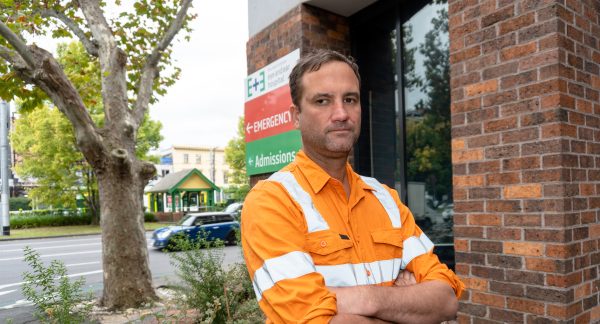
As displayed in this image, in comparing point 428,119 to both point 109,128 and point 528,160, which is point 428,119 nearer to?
point 528,160

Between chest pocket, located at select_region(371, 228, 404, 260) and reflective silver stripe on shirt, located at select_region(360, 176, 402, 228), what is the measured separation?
0.21 feet

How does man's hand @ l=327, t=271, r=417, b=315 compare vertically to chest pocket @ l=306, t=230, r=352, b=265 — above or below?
below

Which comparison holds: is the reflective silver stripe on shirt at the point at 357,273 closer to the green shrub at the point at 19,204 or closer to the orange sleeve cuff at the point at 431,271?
the orange sleeve cuff at the point at 431,271

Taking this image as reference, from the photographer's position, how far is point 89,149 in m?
7.49

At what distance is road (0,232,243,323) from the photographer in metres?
10.1

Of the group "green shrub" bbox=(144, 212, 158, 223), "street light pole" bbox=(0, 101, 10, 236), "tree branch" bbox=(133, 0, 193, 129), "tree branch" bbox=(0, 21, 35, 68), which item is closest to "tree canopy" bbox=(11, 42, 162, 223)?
"street light pole" bbox=(0, 101, 10, 236)

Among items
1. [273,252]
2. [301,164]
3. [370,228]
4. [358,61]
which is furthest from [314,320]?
[358,61]

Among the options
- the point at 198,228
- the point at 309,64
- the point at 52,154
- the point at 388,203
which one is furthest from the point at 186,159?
the point at 309,64

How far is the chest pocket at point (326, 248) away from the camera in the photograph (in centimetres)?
175

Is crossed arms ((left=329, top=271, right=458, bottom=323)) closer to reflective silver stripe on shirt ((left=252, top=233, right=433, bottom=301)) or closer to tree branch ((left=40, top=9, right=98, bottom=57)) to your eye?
reflective silver stripe on shirt ((left=252, top=233, right=433, bottom=301))

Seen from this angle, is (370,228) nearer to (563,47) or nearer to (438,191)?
(563,47)

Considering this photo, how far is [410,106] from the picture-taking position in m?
4.88

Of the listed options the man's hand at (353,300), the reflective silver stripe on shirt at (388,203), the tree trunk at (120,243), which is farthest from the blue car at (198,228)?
the man's hand at (353,300)

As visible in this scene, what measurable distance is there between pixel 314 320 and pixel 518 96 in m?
2.18
